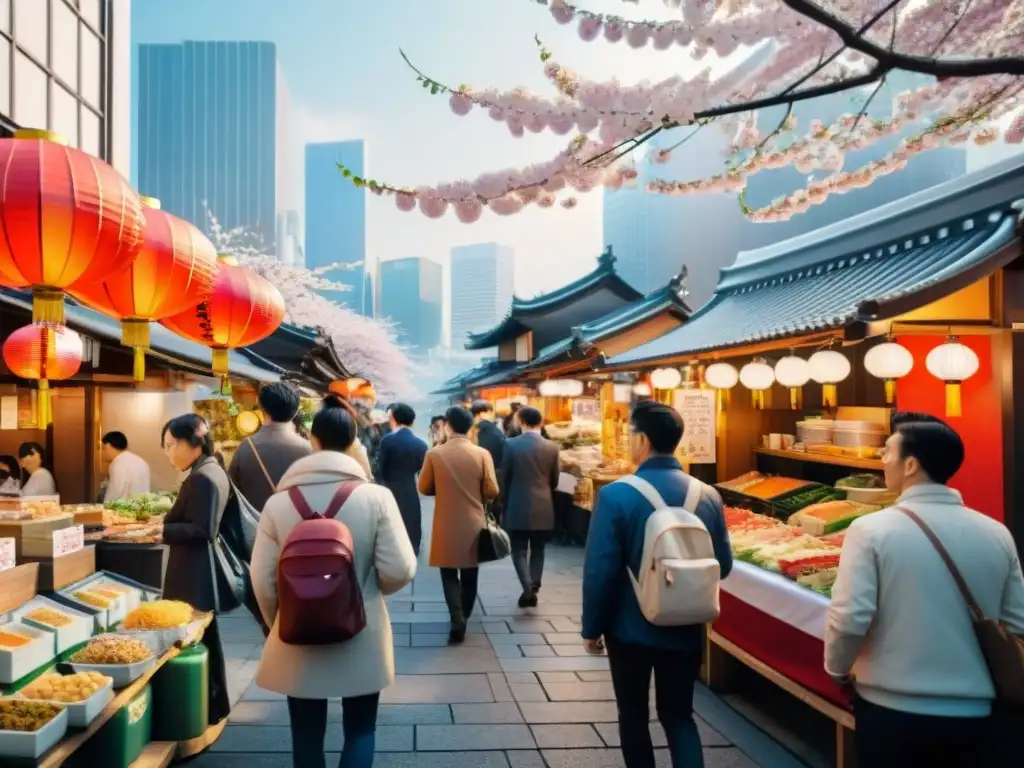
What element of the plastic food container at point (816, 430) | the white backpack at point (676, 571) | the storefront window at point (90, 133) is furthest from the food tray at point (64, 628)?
the storefront window at point (90, 133)

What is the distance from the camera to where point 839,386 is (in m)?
9.66

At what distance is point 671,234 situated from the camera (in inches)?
1718

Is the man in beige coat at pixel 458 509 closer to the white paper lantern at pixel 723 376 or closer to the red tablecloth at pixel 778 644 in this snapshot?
the red tablecloth at pixel 778 644

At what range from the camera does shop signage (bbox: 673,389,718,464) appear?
10.5 m

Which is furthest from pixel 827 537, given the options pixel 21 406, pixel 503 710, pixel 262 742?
pixel 21 406

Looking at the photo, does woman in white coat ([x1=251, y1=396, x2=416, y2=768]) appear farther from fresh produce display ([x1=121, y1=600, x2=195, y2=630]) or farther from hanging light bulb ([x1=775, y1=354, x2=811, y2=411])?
hanging light bulb ([x1=775, y1=354, x2=811, y2=411])

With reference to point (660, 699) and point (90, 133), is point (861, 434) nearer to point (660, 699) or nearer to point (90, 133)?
point (660, 699)

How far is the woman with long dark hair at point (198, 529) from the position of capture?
16.9 feet

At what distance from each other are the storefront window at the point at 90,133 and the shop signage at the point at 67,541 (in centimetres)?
1231

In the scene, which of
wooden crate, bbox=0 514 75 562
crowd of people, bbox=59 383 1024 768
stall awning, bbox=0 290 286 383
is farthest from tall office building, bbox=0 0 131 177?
crowd of people, bbox=59 383 1024 768

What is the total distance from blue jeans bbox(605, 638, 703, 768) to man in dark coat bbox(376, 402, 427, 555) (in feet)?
22.0

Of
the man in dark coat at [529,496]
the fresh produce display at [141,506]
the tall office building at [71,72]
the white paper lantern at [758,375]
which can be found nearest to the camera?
the fresh produce display at [141,506]

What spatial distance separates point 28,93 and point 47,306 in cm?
1007

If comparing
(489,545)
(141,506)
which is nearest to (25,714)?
(489,545)
